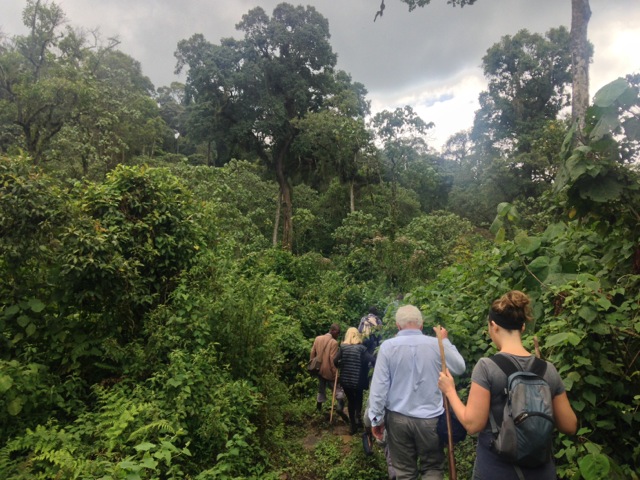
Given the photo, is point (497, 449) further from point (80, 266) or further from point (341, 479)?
point (80, 266)

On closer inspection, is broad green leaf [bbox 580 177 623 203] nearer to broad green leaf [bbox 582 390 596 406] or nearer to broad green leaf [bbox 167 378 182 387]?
broad green leaf [bbox 582 390 596 406]

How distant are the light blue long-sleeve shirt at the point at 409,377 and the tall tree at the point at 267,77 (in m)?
17.7

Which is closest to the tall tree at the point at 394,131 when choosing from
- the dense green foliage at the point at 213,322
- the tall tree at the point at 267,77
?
the tall tree at the point at 267,77

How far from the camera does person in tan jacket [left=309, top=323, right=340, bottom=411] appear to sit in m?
6.45

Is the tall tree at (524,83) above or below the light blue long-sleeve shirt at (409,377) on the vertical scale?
above

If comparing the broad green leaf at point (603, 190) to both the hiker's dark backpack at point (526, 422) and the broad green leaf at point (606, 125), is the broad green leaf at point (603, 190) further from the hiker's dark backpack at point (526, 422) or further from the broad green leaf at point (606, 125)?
the hiker's dark backpack at point (526, 422)

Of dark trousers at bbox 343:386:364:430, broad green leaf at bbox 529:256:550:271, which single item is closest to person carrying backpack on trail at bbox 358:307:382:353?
dark trousers at bbox 343:386:364:430

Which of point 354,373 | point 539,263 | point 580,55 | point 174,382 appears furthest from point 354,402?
point 580,55

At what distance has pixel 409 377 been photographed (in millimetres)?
3135

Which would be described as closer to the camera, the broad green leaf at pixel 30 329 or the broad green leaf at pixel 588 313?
the broad green leaf at pixel 588 313

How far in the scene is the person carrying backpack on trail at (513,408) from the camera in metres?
1.93

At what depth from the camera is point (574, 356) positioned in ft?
8.79

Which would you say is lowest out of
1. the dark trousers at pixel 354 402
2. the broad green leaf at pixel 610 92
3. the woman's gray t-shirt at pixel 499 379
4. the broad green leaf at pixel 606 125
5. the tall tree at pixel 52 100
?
the dark trousers at pixel 354 402

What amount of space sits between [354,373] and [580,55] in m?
6.22
